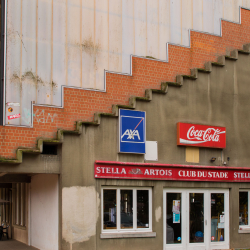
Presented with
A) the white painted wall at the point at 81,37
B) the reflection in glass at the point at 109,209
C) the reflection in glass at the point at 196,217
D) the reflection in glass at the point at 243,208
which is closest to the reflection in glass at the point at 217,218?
the reflection in glass at the point at 196,217

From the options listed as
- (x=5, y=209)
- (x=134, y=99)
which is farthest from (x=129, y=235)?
(x=5, y=209)

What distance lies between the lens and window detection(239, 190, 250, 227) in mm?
17375

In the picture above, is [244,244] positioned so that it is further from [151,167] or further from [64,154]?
[64,154]

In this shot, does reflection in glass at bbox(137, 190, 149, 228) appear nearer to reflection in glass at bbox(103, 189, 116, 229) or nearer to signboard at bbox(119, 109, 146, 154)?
reflection in glass at bbox(103, 189, 116, 229)

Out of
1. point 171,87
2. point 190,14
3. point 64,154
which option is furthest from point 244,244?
point 190,14

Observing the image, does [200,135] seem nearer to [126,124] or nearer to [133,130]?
[133,130]

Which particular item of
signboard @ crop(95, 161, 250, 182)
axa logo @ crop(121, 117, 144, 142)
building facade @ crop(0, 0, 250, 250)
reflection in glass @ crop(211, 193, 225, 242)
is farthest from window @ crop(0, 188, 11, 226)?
reflection in glass @ crop(211, 193, 225, 242)

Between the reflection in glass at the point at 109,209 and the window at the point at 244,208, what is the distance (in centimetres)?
582

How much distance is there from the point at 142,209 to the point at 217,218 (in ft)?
11.2

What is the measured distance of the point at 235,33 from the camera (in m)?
18.6

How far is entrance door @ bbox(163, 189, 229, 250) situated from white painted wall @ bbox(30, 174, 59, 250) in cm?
410

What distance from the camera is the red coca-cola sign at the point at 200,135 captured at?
16.0 metres

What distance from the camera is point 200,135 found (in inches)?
640

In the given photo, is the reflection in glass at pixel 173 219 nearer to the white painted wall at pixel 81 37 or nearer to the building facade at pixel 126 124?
the building facade at pixel 126 124
